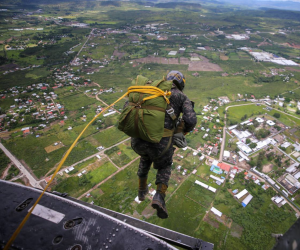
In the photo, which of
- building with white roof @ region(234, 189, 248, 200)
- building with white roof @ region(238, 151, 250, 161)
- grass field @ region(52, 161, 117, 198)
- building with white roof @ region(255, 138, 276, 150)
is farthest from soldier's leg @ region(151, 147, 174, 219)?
building with white roof @ region(255, 138, 276, 150)

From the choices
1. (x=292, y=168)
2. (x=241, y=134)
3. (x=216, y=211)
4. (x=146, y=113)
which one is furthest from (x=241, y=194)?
(x=146, y=113)

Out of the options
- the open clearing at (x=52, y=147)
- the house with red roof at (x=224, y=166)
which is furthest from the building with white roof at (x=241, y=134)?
the open clearing at (x=52, y=147)

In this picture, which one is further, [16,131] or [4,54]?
[4,54]

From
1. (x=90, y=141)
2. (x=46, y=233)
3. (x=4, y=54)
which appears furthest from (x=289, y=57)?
(x=4, y=54)

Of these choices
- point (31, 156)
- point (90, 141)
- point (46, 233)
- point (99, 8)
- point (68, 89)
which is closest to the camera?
point (46, 233)

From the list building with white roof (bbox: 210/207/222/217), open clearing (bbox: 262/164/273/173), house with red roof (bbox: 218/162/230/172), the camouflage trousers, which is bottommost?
building with white roof (bbox: 210/207/222/217)

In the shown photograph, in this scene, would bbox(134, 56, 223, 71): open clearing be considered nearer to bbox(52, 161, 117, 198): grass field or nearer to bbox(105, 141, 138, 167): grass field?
bbox(105, 141, 138, 167): grass field

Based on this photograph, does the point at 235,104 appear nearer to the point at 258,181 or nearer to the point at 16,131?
the point at 258,181
